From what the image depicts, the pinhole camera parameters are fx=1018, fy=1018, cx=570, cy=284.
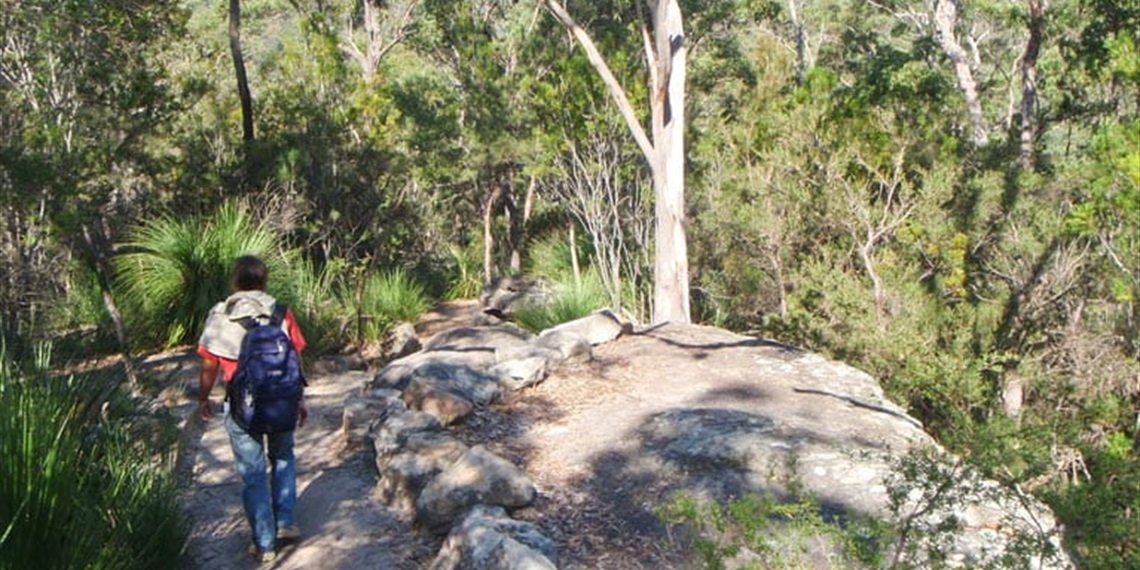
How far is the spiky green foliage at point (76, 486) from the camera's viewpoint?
3.10 meters

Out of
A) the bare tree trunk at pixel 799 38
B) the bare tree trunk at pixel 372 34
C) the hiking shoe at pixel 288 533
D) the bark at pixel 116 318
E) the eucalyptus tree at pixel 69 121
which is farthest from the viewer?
the bare tree trunk at pixel 799 38

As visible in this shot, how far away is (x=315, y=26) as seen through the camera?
11258 millimetres

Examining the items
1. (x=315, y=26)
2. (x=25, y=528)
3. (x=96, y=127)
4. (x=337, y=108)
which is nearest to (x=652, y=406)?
(x=25, y=528)

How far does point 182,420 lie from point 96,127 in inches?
131

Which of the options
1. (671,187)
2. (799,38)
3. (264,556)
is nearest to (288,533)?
(264,556)

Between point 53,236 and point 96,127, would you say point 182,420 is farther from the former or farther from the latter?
point 96,127

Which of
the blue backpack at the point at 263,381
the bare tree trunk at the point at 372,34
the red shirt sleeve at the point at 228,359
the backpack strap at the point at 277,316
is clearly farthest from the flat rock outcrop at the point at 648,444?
the bare tree trunk at the point at 372,34

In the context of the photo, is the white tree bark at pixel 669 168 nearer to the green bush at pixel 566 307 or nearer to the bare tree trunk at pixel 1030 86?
the green bush at pixel 566 307

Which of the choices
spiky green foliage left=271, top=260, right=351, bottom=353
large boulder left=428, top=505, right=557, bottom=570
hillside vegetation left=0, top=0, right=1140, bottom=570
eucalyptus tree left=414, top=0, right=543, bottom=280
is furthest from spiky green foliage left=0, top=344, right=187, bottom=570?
eucalyptus tree left=414, top=0, right=543, bottom=280

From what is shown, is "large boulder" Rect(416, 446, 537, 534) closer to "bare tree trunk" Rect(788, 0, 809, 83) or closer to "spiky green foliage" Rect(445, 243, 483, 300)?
"spiky green foliage" Rect(445, 243, 483, 300)

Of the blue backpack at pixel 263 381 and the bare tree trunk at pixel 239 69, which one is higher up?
the bare tree trunk at pixel 239 69

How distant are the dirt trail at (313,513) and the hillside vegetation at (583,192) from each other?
745 millimetres

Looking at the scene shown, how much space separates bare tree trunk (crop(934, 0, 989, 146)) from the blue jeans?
10.7 metres

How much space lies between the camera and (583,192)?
12.6 m
